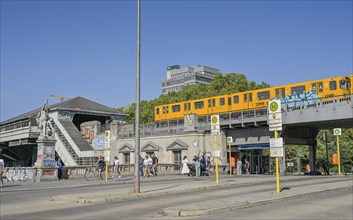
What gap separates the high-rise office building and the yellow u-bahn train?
382 ft

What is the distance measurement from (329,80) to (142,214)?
28981 millimetres

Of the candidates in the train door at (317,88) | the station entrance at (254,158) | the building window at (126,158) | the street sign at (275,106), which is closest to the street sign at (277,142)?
the street sign at (275,106)

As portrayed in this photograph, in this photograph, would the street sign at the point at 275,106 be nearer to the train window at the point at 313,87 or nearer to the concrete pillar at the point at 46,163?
the concrete pillar at the point at 46,163

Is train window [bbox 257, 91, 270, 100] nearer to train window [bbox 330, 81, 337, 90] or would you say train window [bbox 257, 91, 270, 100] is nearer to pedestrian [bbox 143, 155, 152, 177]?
train window [bbox 330, 81, 337, 90]

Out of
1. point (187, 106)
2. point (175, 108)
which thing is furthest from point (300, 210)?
point (175, 108)

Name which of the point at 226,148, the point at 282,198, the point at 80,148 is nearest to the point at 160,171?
the point at 226,148

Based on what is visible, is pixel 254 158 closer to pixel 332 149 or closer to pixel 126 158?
pixel 126 158

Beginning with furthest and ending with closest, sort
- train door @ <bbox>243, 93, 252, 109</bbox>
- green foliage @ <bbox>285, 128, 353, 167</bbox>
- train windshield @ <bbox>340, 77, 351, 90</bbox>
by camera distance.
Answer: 1. green foliage @ <bbox>285, 128, 353, 167</bbox>
2. train door @ <bbox>243, 93, 252, 109</bbox>
3. train windshield @ <bbox>340, 77, 351, 90</bbox>

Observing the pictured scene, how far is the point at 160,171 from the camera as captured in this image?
35844 millimetres

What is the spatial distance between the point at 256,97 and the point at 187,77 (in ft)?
432

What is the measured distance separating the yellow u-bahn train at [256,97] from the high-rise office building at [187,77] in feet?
382

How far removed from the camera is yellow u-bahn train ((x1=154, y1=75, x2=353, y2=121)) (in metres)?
34.7

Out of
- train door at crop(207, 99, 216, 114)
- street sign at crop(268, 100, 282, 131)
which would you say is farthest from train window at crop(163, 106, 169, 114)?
street sign at crop(268, 100, 282, 131)

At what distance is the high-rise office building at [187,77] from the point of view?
172 metres
